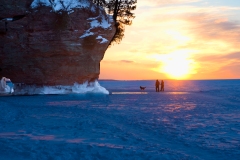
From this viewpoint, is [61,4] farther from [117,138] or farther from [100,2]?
[117,138]

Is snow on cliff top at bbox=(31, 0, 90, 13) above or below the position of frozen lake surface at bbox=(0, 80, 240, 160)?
above

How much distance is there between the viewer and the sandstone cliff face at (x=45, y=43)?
1101 inches

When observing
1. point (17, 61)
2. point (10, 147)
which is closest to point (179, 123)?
point (10, 147)

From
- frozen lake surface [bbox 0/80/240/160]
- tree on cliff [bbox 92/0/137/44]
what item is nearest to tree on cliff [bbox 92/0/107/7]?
tree on cliff [bbox 92/0/137/44]

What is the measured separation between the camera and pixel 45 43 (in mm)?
27875

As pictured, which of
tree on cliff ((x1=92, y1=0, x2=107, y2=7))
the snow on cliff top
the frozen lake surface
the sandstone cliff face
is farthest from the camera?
tree on cliff ((x1=92, y1=0, x2=107, y2=7))

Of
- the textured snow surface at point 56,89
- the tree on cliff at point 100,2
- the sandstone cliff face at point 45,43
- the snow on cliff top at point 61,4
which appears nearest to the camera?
the sandstone cliff face at point 45,43

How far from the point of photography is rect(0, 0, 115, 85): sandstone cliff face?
91.7 feet

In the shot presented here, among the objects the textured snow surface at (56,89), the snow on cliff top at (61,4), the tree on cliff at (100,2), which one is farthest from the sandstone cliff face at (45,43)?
the tree on cliff at (100,2)

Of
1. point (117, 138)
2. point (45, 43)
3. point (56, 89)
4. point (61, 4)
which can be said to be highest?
point (61, 4)

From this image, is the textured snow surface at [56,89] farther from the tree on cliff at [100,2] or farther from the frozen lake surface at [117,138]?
the frozen lake surface at [117,138]

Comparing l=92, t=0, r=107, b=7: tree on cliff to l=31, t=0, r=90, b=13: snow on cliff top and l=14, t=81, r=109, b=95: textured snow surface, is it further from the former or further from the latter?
l=14, t=81, r=109, b=95: textured snow surface

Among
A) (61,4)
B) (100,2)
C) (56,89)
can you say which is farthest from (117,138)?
(100,2)

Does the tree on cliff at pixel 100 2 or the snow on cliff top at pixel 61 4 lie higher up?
the tree on cliff at pixel 100 2
